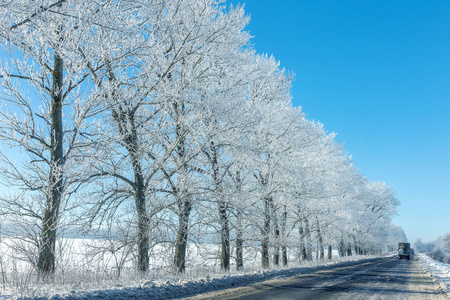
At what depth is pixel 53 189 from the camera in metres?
7.16

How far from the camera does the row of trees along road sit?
7160 mm

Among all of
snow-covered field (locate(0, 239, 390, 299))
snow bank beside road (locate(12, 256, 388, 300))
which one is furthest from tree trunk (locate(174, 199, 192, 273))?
snow bank beside road (locate(12, 256, 388, 300))

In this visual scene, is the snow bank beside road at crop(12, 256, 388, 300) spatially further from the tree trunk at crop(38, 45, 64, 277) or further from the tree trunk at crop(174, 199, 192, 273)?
the tree trunk at crop(174, 199, 192, 273)

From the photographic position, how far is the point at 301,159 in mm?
18094

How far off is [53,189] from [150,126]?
4.51m

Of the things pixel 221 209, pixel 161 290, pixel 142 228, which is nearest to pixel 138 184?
pixel 142 228

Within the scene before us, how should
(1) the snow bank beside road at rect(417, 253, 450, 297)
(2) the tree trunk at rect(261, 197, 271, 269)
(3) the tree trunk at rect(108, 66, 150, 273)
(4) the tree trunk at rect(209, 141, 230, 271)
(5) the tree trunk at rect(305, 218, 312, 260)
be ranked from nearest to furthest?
(3) the tree trunk at rect(108, 66, 150, 273) < (4) the tree trunk at rect(209, 141, 230, 271) < (1) the snow bank beside road at rect(417, 253, 450, 297) < (2) the tree trunk at rect(261, 197, 271, 269) < (5) the tree trunk at rect(305, 218, 312, 260)

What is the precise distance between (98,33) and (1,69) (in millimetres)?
2159

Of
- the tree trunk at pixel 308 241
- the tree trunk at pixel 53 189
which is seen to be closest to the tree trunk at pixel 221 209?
the tree trunk at pixel 53 189

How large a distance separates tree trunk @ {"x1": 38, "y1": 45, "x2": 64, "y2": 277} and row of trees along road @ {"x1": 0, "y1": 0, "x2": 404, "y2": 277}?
1.1 inches

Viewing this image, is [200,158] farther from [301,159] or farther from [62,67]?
[301,159]

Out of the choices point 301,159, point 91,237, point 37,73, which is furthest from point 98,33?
point 301,159

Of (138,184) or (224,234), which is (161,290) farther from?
(224,234)

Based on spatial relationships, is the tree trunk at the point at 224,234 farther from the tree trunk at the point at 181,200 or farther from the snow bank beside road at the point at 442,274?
the snow bank beside road at the point at 442,274
